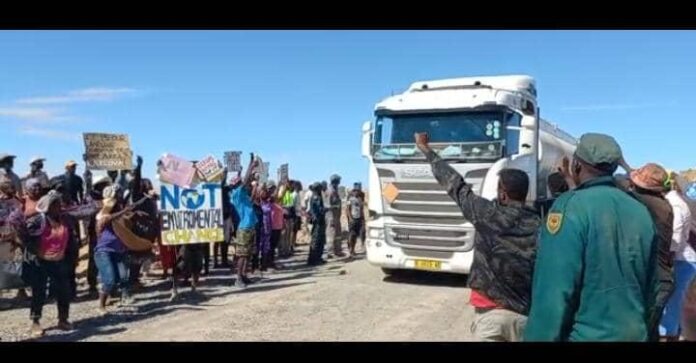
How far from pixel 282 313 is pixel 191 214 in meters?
2.26

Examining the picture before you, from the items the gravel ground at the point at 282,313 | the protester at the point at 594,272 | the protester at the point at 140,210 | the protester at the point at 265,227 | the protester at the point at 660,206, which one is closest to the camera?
the protester at the point at 594,272

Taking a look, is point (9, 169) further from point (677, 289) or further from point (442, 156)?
point (677, 289)

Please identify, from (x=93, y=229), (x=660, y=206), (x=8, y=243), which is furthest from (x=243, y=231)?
(x=660, y=206)

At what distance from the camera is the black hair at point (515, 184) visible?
11.8 feet

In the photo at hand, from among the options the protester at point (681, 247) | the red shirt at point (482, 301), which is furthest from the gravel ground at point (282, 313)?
the red shirt at point (482, 301)

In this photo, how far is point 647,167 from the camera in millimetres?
4891

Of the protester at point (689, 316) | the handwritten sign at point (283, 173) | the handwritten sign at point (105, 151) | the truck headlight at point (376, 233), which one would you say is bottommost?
the truck headlight at point (376, 233)

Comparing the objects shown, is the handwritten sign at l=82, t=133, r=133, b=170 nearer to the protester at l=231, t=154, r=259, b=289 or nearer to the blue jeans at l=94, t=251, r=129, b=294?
the protester at l=231, t=154, r=259, b=289

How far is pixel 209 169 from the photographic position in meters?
9.37

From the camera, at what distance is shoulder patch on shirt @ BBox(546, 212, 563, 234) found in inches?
94.3

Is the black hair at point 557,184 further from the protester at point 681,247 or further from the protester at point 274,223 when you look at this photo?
the protester at point 274,223

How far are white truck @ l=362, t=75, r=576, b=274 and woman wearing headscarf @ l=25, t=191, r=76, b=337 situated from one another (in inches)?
202
